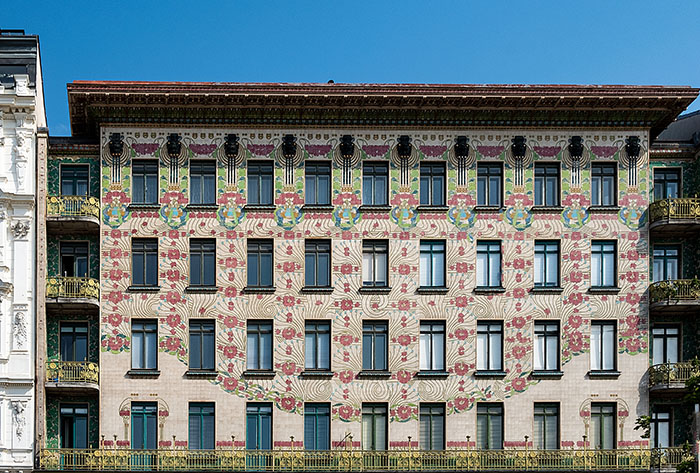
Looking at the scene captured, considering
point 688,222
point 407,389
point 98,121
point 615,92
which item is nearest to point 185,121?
point 98,121

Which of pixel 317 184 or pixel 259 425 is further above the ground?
pixel 317 184

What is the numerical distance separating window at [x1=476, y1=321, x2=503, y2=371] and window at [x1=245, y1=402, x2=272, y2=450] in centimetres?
850

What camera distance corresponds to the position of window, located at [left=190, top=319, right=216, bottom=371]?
3922 centimetres

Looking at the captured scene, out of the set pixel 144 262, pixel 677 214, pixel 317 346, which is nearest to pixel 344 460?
pixel 317 346

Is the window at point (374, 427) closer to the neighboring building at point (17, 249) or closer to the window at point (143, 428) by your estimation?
the window at point (143, 428)

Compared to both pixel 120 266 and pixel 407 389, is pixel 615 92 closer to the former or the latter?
pixel 407 389

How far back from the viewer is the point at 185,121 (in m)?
39.8

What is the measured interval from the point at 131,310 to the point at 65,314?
2.62 m

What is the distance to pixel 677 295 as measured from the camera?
39188 mm

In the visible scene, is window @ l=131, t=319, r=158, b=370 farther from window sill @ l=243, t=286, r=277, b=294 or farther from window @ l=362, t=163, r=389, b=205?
window @ l=362, t=163, r=389, b=205

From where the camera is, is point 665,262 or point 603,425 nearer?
point 603,425

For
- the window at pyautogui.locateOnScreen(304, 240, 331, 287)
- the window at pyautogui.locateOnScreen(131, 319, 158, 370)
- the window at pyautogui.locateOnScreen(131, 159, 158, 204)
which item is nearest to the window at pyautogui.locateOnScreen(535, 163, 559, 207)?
the window at pyautogui.locateOnScreen(304, 240, 331, 287)

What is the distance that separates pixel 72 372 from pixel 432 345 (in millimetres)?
13816

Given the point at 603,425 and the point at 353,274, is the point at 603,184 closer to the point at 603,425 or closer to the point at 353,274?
the point at 603,425
